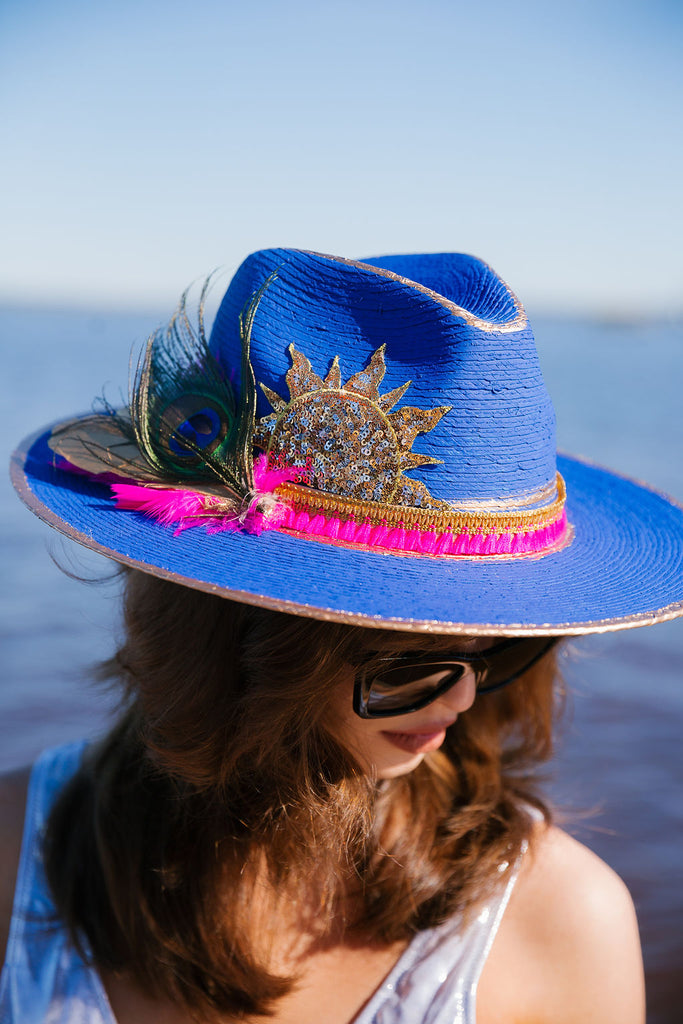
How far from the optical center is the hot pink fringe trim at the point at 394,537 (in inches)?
47.1

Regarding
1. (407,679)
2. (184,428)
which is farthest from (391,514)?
(184,428)

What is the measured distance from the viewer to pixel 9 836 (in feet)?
5.77

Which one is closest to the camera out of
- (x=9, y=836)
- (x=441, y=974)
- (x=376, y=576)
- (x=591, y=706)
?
(x=376, y=576)

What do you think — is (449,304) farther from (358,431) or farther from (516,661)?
(516,661)

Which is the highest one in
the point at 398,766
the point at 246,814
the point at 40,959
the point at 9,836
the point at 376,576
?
the point at 376,576

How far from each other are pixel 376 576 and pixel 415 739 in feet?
1.50

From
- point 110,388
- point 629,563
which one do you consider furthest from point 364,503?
point 110,388

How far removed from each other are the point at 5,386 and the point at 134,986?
8.41 meters

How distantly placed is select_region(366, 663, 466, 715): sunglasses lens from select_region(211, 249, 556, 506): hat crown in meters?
0.30

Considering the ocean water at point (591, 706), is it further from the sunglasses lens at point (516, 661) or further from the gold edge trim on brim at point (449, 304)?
the gold edge trim on brim at point (449, 304)

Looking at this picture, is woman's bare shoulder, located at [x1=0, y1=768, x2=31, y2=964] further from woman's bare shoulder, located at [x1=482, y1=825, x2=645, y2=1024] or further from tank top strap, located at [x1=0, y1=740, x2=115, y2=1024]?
woman's bare shoulder, located at [x1=482, y1=825, x2=645, y2=1024]

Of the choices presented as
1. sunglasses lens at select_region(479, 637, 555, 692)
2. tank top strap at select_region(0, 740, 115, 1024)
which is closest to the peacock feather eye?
sunglasses lens at select_region(479, 637, 555, 692)

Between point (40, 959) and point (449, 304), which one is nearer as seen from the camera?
point (449, 304)

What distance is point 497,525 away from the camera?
1.24 metres
